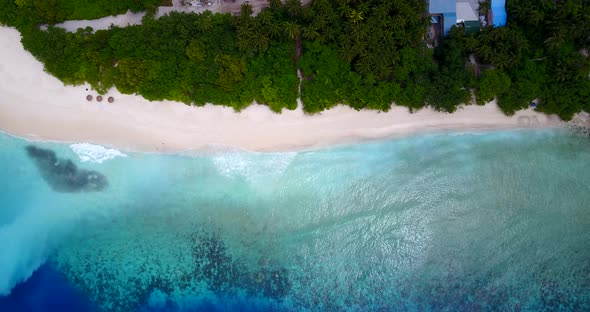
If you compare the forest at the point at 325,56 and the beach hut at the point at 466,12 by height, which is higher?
the beach hut at the point at 466,12

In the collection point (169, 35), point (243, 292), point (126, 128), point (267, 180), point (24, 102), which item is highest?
point (169, 35)

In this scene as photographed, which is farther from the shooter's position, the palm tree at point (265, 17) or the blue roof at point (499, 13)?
the blue roof at point (499, 13)

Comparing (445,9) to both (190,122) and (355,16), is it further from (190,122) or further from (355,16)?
(190,122)

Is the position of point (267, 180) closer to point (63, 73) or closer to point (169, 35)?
point (169, 35)

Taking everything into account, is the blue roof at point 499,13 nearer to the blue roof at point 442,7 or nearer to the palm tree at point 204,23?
the blue roof at point 442,7

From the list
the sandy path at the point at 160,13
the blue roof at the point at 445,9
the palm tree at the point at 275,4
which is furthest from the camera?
the sandy path at the point at 160,13

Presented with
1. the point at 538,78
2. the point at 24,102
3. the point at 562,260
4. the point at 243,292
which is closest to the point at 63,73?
the point at 24,102

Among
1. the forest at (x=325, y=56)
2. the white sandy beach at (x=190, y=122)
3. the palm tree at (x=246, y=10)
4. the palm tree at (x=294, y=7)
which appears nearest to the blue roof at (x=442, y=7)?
the forest at (x=325, y=56)
